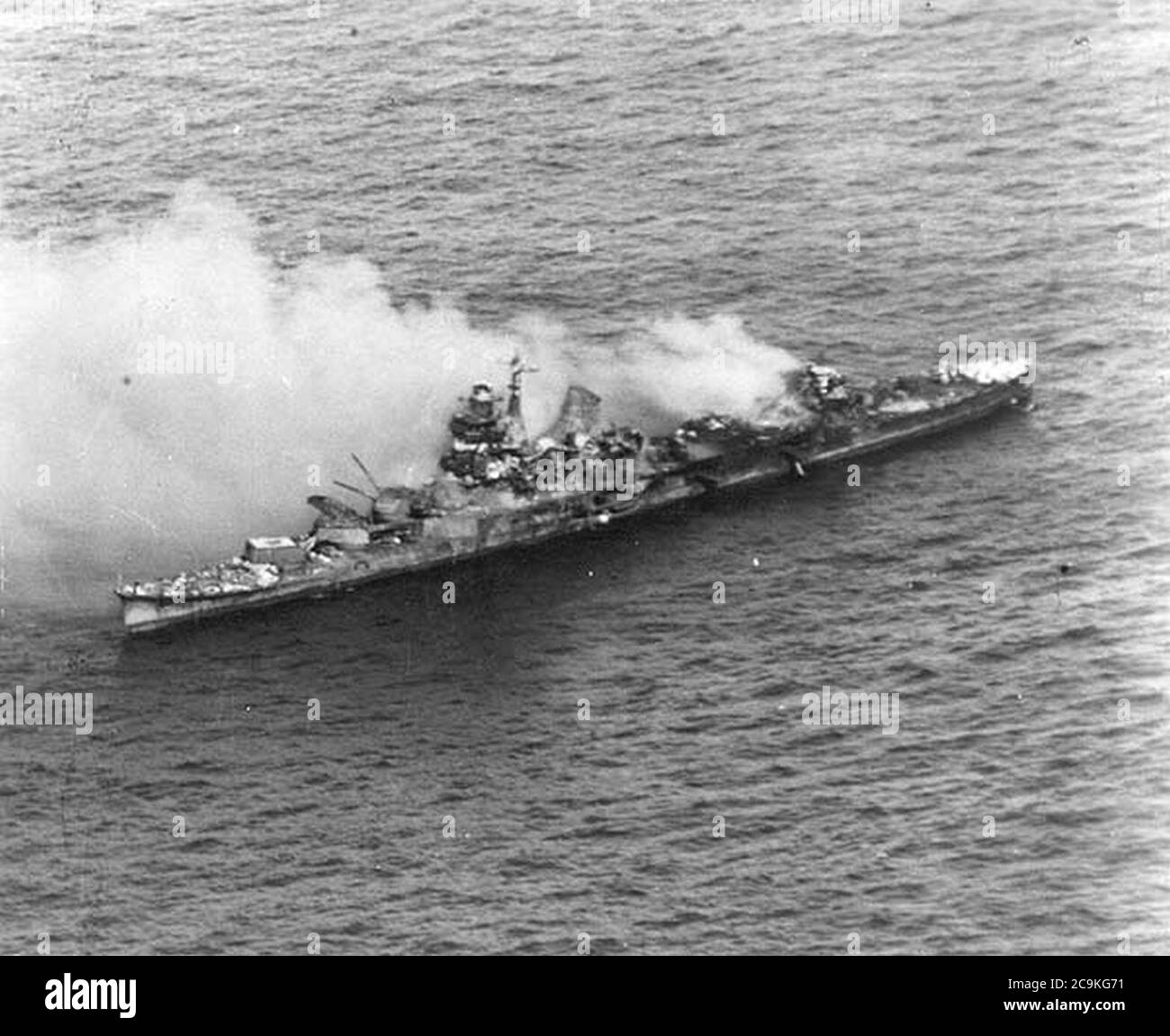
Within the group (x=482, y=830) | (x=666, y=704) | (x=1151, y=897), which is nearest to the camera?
(x=1151, y=897)
